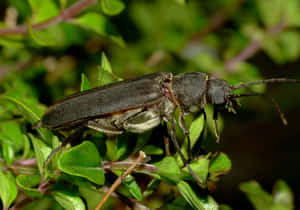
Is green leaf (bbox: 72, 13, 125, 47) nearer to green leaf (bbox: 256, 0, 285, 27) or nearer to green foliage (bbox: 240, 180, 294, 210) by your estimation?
green foliage (bbox: 240, 180, 294, 210)

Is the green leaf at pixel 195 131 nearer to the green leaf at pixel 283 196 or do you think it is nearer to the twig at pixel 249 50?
the green leaf at pixel 283 196

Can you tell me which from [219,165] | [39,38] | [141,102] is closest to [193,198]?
[219,165]

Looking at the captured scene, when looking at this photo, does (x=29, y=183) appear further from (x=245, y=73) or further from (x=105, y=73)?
(x=245, y=73)

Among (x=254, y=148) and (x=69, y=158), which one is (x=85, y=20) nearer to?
(x=69, y=158)

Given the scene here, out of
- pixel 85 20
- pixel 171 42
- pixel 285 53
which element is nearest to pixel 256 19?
pixel 285 53

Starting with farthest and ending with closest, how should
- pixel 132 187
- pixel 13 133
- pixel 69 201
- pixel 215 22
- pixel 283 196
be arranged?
pixel 215 22
pixel 283 196
pixel 13 133
pixel 132 187
pixel 69 201

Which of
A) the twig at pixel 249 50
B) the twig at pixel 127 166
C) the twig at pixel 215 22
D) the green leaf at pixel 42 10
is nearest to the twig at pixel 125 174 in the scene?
the twig at pixel 127 166
